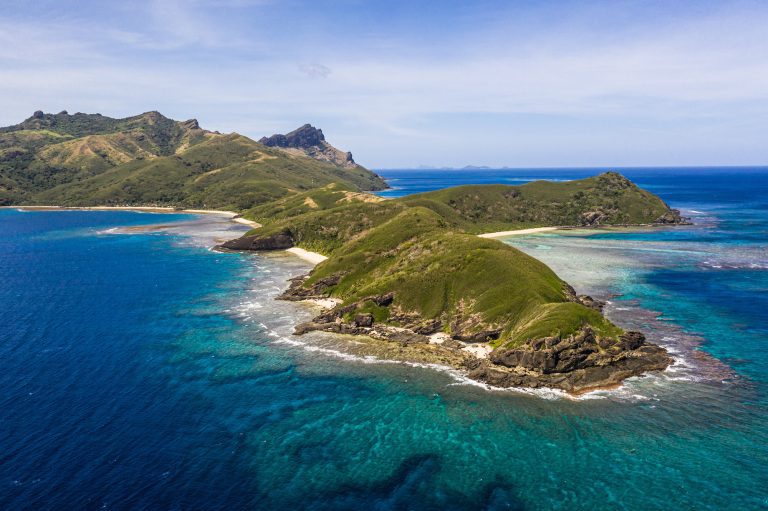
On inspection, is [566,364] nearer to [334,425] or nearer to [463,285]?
[463,285]

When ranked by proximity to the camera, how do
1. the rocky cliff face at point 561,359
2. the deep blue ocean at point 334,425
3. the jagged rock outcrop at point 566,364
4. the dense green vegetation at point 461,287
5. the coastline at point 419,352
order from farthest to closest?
the dense green vegetation at point 461,287
the coastline at point 419,352
the rocky cliff face at point 561,359
the jagged rock outcrop at point 566,364
the deep blue ocean at point 334,425

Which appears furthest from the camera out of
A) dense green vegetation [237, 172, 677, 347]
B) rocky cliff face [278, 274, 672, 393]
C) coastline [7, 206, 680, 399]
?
dense green vegetation [237, 172, 677, 347]

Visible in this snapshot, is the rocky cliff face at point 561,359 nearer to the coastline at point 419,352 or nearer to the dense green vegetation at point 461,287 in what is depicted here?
the coastline at point 419,352

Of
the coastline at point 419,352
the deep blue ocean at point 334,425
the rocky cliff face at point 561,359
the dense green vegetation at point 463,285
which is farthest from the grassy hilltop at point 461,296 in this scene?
the deep blue ocean at point 334,425

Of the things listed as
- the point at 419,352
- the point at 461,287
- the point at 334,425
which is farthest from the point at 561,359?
the point at 334,425

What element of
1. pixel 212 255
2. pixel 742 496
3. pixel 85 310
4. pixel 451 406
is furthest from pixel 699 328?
pixel 212 255

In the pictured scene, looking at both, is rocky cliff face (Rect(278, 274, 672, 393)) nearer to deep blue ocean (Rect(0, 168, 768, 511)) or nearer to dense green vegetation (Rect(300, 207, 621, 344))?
dense green vegetation (Rect(300, 207, 621, 344))

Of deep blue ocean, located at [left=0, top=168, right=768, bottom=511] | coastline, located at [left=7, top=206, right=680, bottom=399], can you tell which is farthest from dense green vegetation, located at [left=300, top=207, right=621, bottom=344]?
deep blue ocean, located at [left=0, top=168, right=768, bottom=511]

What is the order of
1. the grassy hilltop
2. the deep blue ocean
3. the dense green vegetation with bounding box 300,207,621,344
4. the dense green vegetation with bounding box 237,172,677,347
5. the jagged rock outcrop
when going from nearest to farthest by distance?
the deep blue ocean, the jagged rock outcrop, the grassy hilltop, the dense green vegetation with bounding box 237,172,677,347, the dense green vegetation with bounding box 300,207,621,344

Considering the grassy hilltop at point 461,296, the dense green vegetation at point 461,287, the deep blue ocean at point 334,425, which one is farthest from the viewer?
the dense green vegetation at point 461,287

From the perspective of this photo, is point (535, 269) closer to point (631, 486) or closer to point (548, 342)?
point (548, 342)

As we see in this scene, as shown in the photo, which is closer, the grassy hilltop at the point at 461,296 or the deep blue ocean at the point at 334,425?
the deep blue ocean at the point at 334,425

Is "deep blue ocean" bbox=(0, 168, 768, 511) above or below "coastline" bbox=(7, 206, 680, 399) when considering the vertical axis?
below
